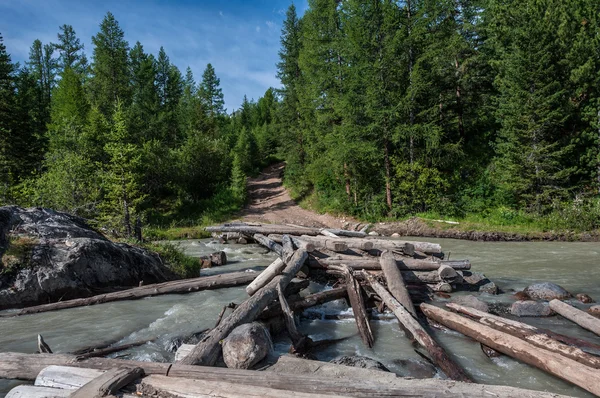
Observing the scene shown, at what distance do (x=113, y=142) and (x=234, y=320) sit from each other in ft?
47.4

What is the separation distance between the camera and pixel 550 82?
72.1 feet

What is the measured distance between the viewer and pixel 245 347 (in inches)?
201

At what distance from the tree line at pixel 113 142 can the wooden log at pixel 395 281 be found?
11.7m

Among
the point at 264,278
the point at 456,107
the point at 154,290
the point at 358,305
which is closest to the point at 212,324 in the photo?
the point at 264,278

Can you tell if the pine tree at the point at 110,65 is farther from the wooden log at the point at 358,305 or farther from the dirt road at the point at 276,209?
the wooden log at the point at 358,305

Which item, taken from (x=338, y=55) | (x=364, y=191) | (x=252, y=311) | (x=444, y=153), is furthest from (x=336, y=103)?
(x=252, y=311)

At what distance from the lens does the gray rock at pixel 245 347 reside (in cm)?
498

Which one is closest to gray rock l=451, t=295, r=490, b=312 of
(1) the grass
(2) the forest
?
(1) the grass

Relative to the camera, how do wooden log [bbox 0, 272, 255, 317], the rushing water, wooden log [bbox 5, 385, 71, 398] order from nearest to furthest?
wooden log [bbox 5, 385, 71, 398], the rushing water, wooden log [bbox 0, 272, 255, 317]

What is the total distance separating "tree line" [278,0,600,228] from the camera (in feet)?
71.4

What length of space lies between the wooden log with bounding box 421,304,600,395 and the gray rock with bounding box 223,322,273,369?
357 cm

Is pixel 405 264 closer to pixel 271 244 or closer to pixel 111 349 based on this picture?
pixel 111 349

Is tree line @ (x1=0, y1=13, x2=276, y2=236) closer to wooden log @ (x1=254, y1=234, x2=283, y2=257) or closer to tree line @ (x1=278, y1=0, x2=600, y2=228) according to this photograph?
wooden log @ (x1=254, y1=234, x2=283, y2=257)

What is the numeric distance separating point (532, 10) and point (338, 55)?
44.4 ft
